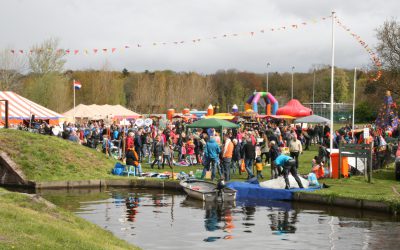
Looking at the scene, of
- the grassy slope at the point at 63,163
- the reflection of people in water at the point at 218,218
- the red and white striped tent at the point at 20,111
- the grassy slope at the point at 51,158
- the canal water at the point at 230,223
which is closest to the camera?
the canal water at the point at 230,223

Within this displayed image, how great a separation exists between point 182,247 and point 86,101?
3135 inches

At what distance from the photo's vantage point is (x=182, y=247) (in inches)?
599

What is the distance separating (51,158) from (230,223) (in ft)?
45.1

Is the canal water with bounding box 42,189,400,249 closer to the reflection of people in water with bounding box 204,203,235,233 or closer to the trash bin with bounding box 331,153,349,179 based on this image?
the reflection of people in water with bounding box 204,203,235,233

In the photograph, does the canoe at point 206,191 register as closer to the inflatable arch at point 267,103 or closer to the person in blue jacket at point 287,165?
the person in blue jacket at point 287,165

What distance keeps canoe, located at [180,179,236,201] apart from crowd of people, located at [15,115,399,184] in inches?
86.9

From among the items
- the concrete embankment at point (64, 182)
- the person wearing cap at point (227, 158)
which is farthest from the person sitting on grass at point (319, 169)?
the concrete embankment at point (64, 182)

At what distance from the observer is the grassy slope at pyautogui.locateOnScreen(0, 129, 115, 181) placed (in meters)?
28.9

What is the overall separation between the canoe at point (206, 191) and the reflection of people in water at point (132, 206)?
199cm

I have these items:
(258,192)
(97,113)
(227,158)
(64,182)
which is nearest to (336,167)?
(227,158)

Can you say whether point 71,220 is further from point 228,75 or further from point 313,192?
point 228,75

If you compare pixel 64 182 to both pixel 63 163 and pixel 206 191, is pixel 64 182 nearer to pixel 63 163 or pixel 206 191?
pixel 63 163

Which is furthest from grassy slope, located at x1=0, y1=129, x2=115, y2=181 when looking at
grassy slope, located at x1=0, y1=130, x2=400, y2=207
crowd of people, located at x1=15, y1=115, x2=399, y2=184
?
crowd of people, located at x1=15, y1=115, x2=399, y2=184

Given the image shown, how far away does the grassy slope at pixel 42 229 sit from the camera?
11.0 metres
